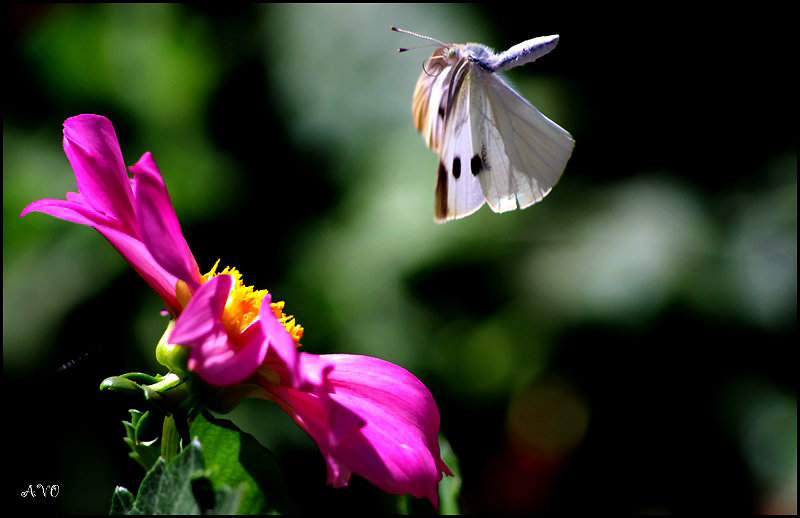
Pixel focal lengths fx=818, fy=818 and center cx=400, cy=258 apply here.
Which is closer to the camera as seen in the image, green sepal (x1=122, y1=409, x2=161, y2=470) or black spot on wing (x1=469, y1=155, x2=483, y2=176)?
green sepal (x1=122, y1=409, x2=161, y2=470)

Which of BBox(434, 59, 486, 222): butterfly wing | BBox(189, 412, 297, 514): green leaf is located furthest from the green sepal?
BBox(434, 59, 486, 222): butterfly wing

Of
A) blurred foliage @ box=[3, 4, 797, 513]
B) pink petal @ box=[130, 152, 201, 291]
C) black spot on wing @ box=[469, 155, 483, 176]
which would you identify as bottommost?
blurred foliage @ box=[3, 4, 797, 513]

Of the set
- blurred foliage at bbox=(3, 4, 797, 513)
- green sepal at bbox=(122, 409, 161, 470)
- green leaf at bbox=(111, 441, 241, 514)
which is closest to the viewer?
green leaf at bbox=(111, 441, 241, 514)

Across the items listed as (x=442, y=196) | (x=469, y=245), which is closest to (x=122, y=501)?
(x=442, y=196)

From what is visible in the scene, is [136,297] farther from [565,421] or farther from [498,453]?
[565,421]

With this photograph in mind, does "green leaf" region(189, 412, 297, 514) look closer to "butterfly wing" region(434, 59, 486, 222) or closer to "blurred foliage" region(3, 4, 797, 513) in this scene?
"butterfly wing" region(434, 59, 486, 222)

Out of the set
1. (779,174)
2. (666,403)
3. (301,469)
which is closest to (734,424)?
(666,403)

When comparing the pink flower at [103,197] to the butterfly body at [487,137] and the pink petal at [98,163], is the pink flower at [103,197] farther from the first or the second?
the butterfly body at [487,137]

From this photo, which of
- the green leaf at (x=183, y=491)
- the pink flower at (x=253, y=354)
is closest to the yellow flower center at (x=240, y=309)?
the pink flower at (x=253, y=354)
